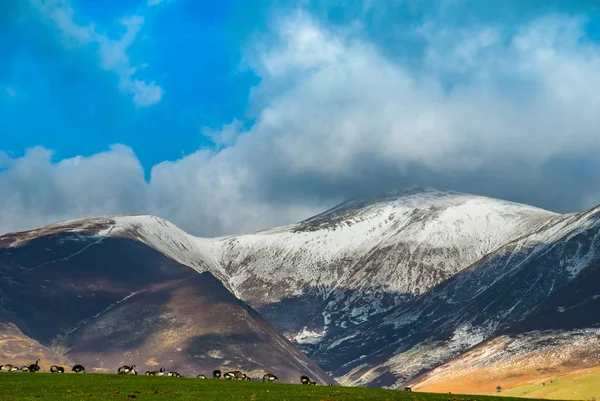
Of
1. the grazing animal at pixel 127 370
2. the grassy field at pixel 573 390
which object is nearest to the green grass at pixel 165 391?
the grazing animal at pixel 127 370

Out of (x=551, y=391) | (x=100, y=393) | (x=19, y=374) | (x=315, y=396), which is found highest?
(x=19, y=374)

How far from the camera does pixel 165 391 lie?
71625 millimetres

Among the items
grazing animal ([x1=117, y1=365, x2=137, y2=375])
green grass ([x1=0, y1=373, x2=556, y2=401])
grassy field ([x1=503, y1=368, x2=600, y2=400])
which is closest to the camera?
green grass ([x1=0, y1=373, x2=556, y2=401])

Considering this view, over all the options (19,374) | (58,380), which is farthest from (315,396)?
(19,374)

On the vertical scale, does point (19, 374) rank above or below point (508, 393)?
above

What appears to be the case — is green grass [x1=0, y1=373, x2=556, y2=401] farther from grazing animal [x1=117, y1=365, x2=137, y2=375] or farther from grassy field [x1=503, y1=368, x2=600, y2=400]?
grassy field [x1=503, y1=368, x2=600, y2=400]

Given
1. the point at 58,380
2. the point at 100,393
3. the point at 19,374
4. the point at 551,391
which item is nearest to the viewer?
the point at 100,393

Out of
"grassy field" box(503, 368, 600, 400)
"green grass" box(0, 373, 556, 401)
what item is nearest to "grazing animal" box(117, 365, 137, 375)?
"green grass" box(0, 373, 556, 401)

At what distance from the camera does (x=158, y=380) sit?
8431 centimetres

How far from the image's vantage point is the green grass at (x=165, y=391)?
6750 centimetres

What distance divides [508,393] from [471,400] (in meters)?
71.4

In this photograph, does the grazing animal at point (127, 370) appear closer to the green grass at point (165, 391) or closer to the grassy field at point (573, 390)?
the green grass at point (165, 391)

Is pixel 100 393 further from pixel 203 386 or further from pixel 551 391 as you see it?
pixel 551 391

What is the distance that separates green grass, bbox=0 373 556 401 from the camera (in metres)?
67.5
